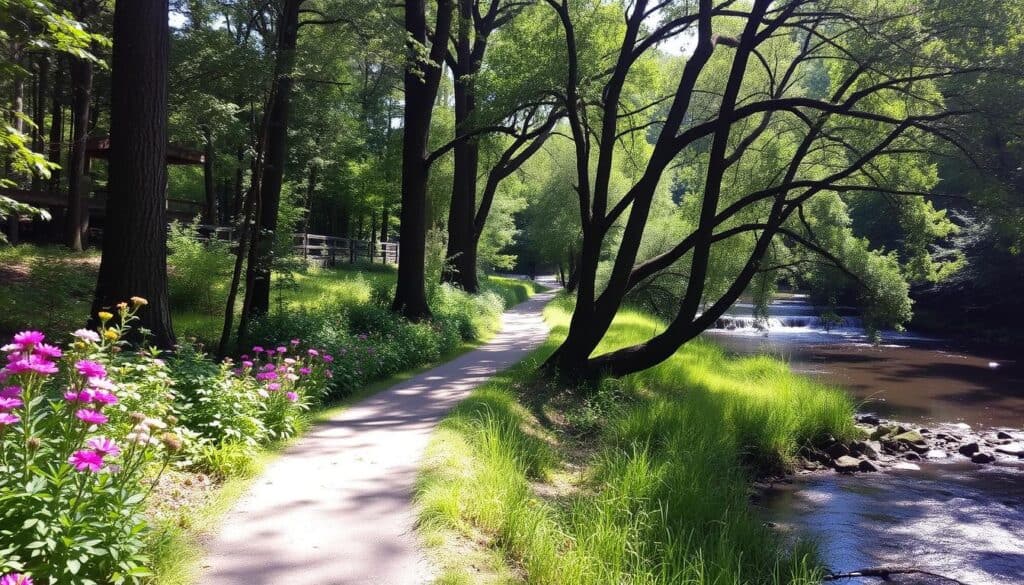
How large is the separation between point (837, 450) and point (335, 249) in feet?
75.0

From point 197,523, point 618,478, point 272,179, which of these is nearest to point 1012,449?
point 618,478

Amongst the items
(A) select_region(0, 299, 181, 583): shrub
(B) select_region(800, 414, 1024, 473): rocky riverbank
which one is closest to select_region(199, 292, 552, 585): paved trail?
(A) select_region(0, 299, 181, 583): shrub

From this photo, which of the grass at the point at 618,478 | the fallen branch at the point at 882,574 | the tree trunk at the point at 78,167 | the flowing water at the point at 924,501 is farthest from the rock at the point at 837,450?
the tree trunk at the point at 78,167

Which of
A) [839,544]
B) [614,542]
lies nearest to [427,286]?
[839,544]

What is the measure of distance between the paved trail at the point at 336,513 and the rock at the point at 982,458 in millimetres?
9660

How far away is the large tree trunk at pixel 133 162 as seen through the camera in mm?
6891

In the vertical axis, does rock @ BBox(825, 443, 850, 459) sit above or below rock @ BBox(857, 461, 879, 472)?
above

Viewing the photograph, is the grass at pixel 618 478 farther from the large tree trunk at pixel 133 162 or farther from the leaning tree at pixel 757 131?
the large tree trunk at pixel 133 162

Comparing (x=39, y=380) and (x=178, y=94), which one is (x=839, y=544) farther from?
(x=178, y=94)

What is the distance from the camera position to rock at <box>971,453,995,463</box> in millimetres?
11203

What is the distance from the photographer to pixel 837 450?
10.8 metres

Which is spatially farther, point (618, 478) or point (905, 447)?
point (905, 447)

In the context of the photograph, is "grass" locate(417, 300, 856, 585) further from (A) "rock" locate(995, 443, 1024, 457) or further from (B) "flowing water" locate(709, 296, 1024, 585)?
(A) "rock" locate(995, 443, 1024, 457)

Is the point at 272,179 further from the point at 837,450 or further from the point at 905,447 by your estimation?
the point at 905,447
